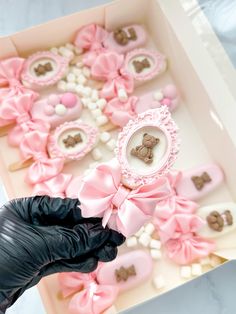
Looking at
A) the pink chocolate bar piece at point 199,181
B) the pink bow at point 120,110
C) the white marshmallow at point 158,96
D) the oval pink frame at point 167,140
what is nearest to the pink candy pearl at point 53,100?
the pink bow at point 120,110

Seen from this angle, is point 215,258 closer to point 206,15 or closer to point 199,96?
point 199,96

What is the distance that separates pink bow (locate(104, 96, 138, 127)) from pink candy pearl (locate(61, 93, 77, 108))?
0.07 metres

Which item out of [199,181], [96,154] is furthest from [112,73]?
[199,181]

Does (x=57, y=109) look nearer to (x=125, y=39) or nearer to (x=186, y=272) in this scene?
(x=125, y=39)

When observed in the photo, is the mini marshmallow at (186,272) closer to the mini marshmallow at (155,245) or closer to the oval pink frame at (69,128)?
the mini marshmallow at (155,245)

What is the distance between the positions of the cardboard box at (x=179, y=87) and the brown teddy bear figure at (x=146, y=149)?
1.01 feet

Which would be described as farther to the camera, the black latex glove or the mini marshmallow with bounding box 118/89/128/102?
the mini marshmallow with bounding box 118/89/128/102

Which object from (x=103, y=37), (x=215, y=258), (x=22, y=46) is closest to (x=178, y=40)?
(x=103, y=37)

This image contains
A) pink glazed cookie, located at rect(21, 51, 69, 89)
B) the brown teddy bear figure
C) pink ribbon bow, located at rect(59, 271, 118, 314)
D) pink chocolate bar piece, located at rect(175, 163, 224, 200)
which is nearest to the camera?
the brown teddy bear figure

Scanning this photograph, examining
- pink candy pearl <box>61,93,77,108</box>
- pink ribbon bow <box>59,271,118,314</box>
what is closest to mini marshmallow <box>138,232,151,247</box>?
pink ribbon bow <box>59,271,118,314</box>

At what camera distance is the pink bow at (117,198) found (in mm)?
883

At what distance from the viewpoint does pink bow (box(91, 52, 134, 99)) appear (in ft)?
4.18

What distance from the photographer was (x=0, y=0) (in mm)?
1410

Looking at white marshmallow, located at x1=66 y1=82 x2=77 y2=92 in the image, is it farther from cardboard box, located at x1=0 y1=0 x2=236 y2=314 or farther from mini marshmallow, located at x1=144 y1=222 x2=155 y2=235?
mini marshmallow, located at x1=144 y1=222 x2=155 y2=235
